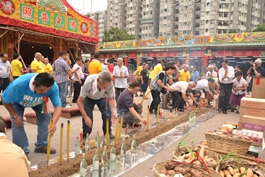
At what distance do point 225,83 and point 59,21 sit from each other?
9352mm

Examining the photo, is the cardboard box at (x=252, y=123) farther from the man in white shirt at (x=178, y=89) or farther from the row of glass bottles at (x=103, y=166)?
the man in white shirt at (x=178, y=89)

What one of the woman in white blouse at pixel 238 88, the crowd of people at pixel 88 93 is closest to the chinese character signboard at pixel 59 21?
the crowd of people at pixel 88 93

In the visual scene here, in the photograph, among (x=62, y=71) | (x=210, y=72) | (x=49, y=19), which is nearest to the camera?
(x=62, y=71)

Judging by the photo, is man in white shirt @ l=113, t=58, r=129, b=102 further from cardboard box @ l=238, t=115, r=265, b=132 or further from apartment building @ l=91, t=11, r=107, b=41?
apartment building @ l=91, t=11, r=107, b=41

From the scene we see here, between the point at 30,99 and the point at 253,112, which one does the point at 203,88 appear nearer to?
the point at 253,112

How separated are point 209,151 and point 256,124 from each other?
5.46 feet

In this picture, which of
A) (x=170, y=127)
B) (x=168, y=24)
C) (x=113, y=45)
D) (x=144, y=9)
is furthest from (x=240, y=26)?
(x=170, y=127)

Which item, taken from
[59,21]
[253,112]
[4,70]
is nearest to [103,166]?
[253,112]

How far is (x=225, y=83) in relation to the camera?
7281 mm

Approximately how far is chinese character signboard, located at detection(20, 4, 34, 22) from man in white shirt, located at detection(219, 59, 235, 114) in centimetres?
894

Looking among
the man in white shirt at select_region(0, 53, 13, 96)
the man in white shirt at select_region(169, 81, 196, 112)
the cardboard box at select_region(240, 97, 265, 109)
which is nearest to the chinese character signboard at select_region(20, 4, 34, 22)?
the man in white shirt at select_region(0, 53, 13, 96)

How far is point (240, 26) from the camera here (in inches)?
1810

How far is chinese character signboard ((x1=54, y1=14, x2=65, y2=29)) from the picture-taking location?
1246 cm

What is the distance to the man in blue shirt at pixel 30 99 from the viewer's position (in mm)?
2621
